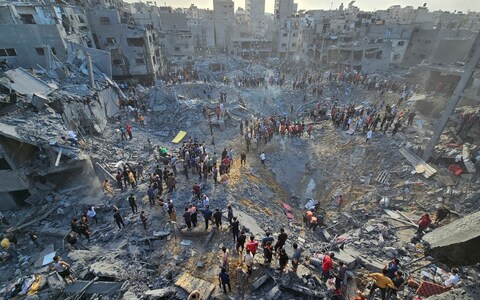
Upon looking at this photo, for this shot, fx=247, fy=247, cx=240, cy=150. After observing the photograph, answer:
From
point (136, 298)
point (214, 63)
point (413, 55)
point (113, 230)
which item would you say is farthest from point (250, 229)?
point (413, 55)

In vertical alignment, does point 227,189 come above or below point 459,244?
below

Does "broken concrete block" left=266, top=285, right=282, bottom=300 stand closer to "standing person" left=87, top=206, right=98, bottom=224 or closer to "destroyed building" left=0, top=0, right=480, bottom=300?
"destroyed building" left=0, top=0, right=480, bottom=300

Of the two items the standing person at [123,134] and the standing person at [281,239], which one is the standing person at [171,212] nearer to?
the standing person at [281,239]

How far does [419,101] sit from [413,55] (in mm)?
26092

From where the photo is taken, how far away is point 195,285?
859cm

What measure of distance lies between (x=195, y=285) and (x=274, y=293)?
273 cm

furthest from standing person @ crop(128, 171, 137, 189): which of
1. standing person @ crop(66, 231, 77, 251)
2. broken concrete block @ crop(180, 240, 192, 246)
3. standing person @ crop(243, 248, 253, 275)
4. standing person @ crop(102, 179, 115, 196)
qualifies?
standing person @ crop(243, 248, 253, 275)

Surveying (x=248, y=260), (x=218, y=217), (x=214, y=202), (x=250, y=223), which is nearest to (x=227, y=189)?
(x=214, y=202)

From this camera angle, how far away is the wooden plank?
8.37 m

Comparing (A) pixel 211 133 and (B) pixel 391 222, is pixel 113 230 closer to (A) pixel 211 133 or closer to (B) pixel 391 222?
(A) pixel 211 133

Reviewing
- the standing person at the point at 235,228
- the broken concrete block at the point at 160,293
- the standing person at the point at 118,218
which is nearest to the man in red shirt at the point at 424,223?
the standing person at the point at 235,228

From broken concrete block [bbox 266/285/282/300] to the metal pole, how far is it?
14756mm

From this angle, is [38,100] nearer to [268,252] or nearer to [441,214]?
[268,252]

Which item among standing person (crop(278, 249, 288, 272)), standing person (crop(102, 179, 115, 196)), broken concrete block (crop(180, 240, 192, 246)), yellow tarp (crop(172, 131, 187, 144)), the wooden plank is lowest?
yellow tarp (crop(172, 131, 187, 144))
